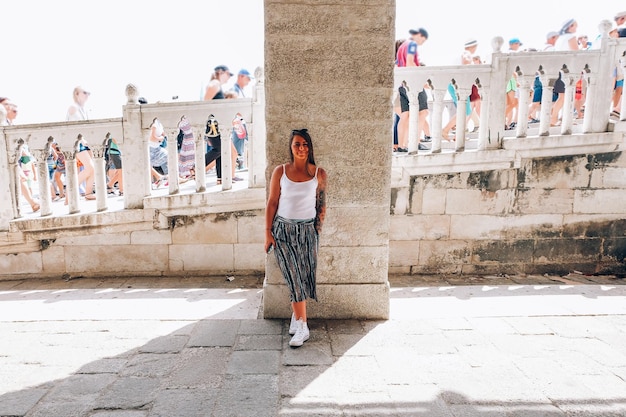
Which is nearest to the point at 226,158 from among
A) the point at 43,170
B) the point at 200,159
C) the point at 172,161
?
the point at 200,159

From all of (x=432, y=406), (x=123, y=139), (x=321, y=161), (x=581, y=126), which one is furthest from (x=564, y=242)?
(x=123, y=139)

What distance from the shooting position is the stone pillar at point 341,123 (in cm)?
388

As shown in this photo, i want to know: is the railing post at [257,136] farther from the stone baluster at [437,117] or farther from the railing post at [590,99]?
the railing post at [590,99]

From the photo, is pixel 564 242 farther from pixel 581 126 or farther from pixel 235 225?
pixel 235 225

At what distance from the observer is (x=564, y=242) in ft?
22.2

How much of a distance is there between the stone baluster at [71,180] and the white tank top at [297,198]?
376cm

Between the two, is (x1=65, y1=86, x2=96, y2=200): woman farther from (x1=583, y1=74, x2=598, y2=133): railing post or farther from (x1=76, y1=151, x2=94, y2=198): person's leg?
(x1=583, y1=74, x2=598, y2=133): railing post

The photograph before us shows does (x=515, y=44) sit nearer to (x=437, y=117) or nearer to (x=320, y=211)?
(x=437, y=117)

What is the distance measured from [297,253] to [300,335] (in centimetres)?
64

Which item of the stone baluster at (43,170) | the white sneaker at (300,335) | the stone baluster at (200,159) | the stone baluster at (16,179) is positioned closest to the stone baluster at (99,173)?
the stone baluster at (43,170)

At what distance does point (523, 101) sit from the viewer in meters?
6.38

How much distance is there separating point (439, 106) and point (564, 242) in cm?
272

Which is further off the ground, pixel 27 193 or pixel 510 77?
pixel 510 77

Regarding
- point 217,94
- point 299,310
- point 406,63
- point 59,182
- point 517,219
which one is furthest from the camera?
point 59,182
